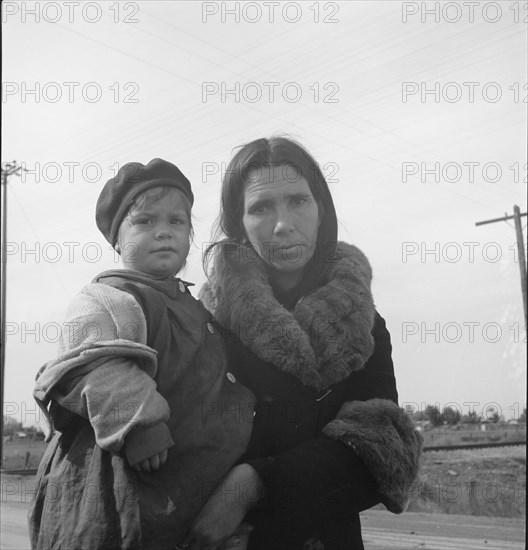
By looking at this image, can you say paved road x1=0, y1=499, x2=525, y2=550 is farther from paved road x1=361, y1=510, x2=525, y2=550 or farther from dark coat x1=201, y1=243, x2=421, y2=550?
dark coat x1=201, y1=243, x2=421, y2=550

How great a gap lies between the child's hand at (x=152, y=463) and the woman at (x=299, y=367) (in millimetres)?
154

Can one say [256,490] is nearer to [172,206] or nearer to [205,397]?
[205,397]

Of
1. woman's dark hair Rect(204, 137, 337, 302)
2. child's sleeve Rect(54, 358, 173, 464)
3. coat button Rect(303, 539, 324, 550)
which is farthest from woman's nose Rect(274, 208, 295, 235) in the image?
coat button Rect(303, 539, 324, 550)

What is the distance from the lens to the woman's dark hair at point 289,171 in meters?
2.06

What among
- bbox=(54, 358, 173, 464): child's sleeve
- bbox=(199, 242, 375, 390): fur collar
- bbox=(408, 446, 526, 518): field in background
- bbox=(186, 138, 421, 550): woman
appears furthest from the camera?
bbox=(408, 446, 526, 518): field in background

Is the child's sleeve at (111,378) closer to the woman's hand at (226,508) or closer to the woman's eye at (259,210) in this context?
the woman's hand at (226,508)

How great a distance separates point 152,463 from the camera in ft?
5.34

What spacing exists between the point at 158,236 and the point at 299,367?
49 centimetres

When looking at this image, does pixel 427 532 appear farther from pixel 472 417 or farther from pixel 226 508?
pixel 226 508

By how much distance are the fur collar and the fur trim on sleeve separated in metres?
0.10

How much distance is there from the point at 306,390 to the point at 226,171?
27.1 inches

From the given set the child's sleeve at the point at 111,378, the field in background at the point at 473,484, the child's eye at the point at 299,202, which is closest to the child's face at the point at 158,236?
the child's sleeve at the point at 111,378

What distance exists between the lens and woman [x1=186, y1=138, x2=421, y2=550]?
176 cm

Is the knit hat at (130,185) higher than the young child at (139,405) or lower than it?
higher
